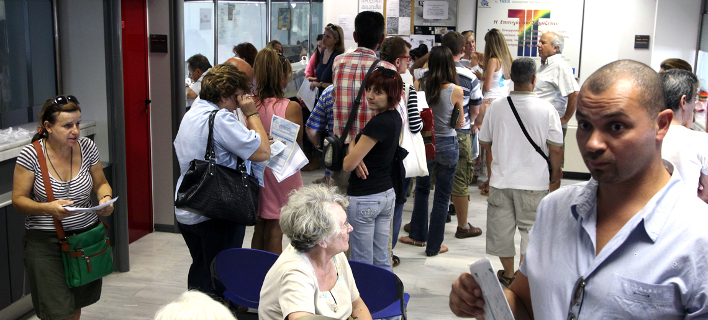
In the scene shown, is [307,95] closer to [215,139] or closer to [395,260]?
[395,260]

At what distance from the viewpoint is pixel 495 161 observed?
420cm

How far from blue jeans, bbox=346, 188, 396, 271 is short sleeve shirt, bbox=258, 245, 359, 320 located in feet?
3.52

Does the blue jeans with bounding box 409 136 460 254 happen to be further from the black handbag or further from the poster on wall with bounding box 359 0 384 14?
the poster on wall with bounding box 359 0 384 14

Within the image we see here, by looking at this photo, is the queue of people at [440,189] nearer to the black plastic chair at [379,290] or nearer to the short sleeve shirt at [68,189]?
the short sleeve shirt at [68,189]

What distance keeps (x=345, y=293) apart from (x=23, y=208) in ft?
5.66

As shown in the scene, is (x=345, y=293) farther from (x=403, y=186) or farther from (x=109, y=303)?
(x=109, y=303)

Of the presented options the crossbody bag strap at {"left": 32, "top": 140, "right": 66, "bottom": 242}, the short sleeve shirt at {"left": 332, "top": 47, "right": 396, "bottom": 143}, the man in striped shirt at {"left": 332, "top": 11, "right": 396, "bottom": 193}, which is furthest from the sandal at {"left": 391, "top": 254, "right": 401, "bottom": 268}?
the crossbody bag strap at {"left": 32, "top": 140, "right": 66, "bottom": 242}

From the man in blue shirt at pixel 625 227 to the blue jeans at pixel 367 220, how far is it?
7.46 feet

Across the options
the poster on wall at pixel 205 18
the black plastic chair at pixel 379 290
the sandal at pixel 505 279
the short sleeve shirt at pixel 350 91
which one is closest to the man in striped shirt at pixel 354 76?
the short sleeve shirt at pixel 350 91

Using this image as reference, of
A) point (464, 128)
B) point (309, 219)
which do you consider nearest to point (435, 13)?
point (464, 128)

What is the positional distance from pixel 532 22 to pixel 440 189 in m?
4.04

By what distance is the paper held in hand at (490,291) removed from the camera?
1.23 meters

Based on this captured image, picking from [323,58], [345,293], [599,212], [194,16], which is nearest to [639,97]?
[599,212]

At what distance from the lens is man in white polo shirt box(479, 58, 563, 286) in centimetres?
401
